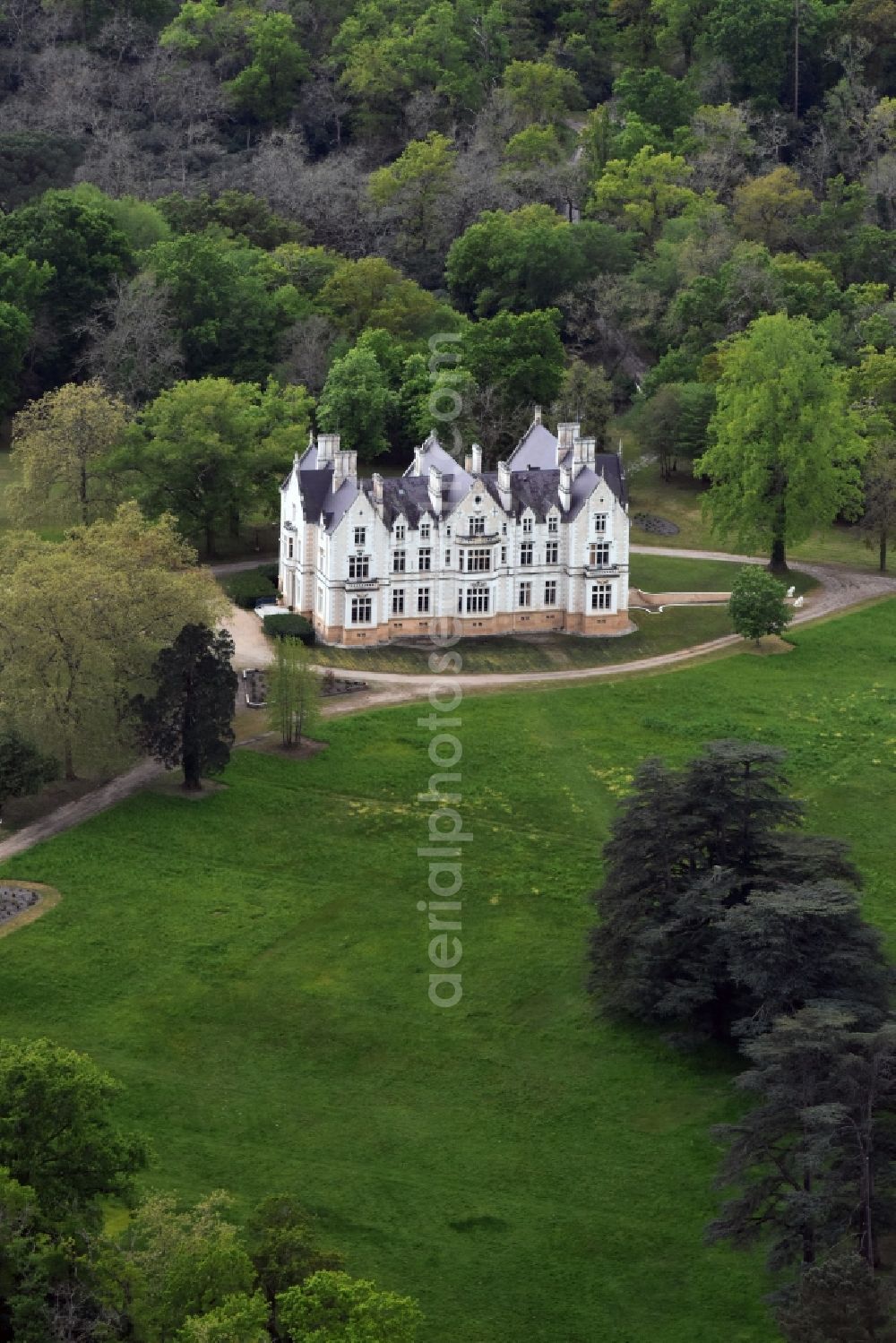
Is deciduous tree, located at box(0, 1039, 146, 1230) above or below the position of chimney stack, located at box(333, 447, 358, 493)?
below

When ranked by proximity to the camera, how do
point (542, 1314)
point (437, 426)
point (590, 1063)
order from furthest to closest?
point (437, 426) < point (590, 1063) < point (542, 1314)

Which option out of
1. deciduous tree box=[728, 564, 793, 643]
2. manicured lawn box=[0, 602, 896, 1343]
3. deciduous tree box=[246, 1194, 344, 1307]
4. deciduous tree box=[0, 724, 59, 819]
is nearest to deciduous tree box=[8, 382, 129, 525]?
manicured lawn box=[0, 602, 896, 1343]

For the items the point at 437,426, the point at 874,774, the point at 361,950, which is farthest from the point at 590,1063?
the point at 437,426

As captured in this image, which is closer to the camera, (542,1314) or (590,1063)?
(542,1314)

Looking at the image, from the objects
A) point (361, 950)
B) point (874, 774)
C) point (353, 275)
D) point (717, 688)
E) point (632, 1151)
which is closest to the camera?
point (632, 1151)

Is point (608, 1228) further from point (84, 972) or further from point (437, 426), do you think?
point (437, 426)

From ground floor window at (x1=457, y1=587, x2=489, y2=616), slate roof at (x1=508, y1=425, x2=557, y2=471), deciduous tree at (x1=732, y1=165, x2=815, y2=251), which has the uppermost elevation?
deciduous tree at (x1=732, y1=165, x2=815, y2=251)

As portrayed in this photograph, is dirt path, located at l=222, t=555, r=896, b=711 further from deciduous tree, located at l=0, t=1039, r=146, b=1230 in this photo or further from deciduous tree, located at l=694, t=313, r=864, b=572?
deciduous tree, located at l=0, t=1039, r=146, b=1230
